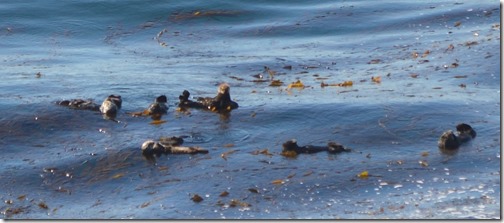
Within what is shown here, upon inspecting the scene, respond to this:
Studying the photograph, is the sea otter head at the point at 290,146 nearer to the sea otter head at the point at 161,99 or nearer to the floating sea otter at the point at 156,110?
the floating sea otter at the point at 156,110

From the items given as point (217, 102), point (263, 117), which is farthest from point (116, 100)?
point (263, 117)

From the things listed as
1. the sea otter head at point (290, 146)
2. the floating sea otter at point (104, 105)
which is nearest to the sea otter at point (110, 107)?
the floating sea otter at point (104, 105)

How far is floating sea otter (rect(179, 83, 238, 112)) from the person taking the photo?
9.75 meters

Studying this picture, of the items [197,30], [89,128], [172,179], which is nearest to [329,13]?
[197,30]

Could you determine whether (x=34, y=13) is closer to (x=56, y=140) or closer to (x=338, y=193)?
(x=56, y=140)

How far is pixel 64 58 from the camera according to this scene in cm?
1317

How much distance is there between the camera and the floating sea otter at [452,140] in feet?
27.6

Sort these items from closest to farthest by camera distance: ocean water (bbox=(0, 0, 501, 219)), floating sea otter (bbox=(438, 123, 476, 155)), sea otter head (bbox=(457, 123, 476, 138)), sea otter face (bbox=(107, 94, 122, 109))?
1. ocean water (bbox=(0, 0, 501, 219))
2. floating sea otter (bbox=(438, 123, 476, 155))
3. sea otter head (bbox=(457, 123, 476, 138))
4. sea otter face (bbox=(107, 94, 122, 109))

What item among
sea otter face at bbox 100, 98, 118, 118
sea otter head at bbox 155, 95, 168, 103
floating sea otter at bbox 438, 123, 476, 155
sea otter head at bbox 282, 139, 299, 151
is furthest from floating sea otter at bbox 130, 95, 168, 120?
floating sea otter at bbox 438, 123, 476, 155

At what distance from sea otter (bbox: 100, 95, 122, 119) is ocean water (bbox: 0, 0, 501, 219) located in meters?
0.09

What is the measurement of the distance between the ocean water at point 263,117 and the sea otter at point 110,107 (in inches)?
3.6

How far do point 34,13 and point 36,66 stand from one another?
3.68 m

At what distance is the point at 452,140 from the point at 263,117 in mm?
1835

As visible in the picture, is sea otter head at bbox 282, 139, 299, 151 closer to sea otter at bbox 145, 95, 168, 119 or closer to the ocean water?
the ocean water
